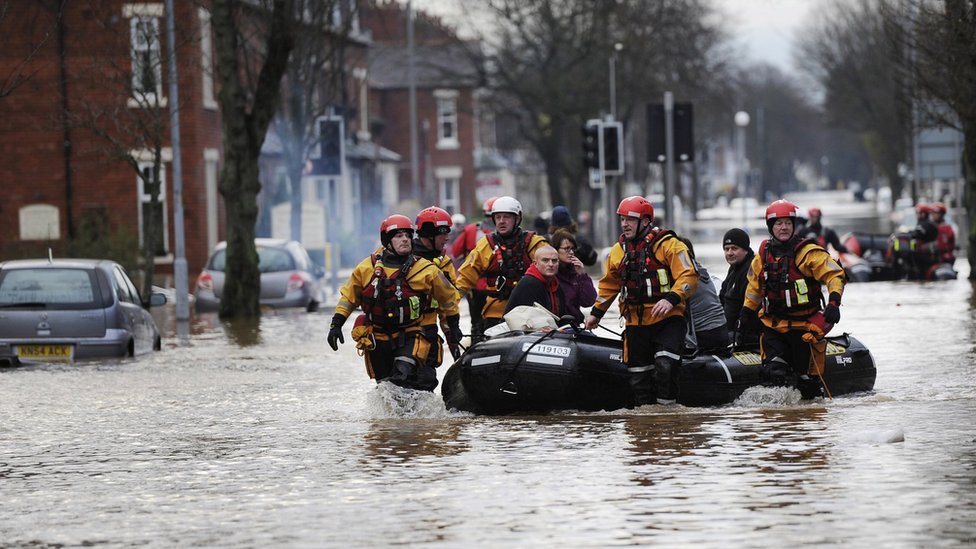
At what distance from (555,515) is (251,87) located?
28.2 meters

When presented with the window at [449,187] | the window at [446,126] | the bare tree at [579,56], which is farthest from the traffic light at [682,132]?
the window at [446,126]

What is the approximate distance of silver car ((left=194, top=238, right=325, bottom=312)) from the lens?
28.5m

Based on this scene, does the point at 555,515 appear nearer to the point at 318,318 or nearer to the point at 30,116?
the point at 318,318

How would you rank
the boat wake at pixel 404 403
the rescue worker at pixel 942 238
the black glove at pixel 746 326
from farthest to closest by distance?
the rescue worker at pixel 942 238
the black glove at pixel 746 326
the boat wake at pixel 404 403

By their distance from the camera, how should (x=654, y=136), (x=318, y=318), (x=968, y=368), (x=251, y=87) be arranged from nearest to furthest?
(x=968, y=368), (x=318, y=318), (x=654, y=136), (x=251, y=87)

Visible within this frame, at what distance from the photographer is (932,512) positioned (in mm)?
8227

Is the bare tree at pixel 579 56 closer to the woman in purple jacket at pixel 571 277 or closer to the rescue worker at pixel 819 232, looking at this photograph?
the rescue worker at pixel 819 232

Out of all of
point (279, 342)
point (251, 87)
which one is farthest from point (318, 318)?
point (251, 87)

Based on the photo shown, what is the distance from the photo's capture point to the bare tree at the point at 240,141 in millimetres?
26344

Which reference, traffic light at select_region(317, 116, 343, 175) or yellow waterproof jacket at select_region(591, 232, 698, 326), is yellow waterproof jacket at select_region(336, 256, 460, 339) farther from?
traffic light at select_region(317, 116, 343, 175)

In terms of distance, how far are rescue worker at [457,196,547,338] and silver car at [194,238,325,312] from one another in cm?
1390

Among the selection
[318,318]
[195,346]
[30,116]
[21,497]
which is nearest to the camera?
[21,497]

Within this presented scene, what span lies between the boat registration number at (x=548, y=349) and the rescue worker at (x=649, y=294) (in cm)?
29

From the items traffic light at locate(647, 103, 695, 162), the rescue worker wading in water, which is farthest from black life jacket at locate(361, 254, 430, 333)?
traffic light at locate(647, 103, 695, 162)
